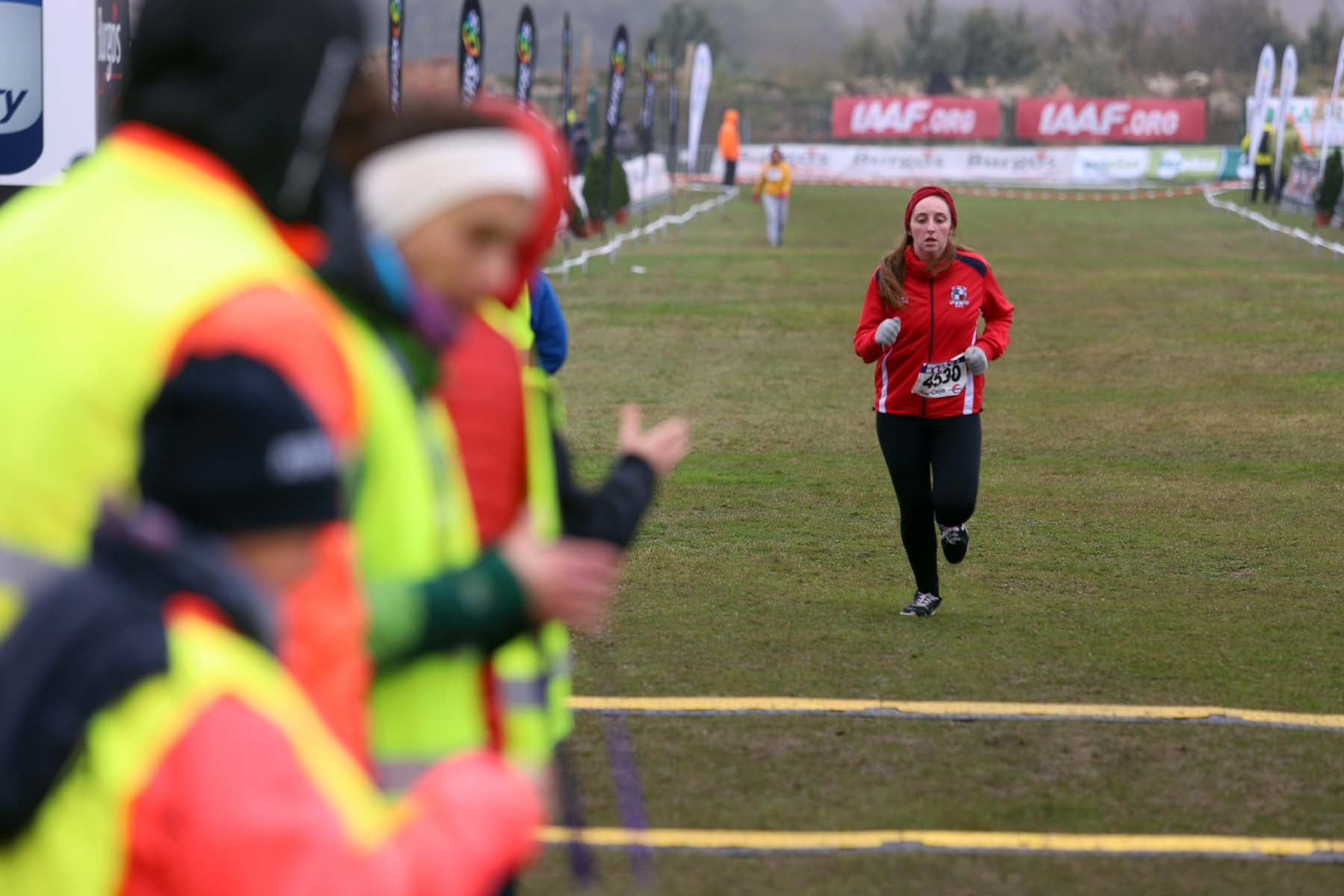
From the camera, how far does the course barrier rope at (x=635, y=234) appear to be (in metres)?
26.1

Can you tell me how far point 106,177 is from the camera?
1.80 m

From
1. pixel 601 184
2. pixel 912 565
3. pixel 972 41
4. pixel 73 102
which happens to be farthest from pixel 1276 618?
pixel 972 41

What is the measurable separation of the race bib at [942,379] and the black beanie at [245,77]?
617 cm

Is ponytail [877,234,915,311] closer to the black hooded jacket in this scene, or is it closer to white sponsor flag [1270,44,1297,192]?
the black hooded jacket

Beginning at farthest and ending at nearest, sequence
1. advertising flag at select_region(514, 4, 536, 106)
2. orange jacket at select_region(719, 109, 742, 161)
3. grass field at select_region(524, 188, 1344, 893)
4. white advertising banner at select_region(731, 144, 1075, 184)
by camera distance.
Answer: white advertising banner at select_region(731, 144, 1075, 184) < orange jacket at select_region(719, 109, 742, 161) < advertising flag at select_region(514, 4, 536, 106) < grass field at select_region(524, 188, 1344, 893)

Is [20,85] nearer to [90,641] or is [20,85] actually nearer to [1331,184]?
[90,641]

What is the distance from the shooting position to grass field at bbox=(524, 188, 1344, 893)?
5.48m

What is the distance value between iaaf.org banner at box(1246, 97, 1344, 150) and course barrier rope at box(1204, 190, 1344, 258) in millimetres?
2805

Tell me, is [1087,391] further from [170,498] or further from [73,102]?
[170,498]

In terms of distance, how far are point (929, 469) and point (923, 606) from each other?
2.09 feet

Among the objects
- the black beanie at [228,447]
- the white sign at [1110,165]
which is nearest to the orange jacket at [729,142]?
the white sign at [1110,165]

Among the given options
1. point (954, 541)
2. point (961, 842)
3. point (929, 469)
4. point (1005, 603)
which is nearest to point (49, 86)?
point (929, 469)

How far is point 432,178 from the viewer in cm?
219

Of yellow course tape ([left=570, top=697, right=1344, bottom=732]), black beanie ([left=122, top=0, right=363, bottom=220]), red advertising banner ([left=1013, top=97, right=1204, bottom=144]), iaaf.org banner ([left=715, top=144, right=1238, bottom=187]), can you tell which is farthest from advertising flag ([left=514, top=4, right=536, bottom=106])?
red advertising banner ([left=1013, top=97, right=1204, bottom=144])
